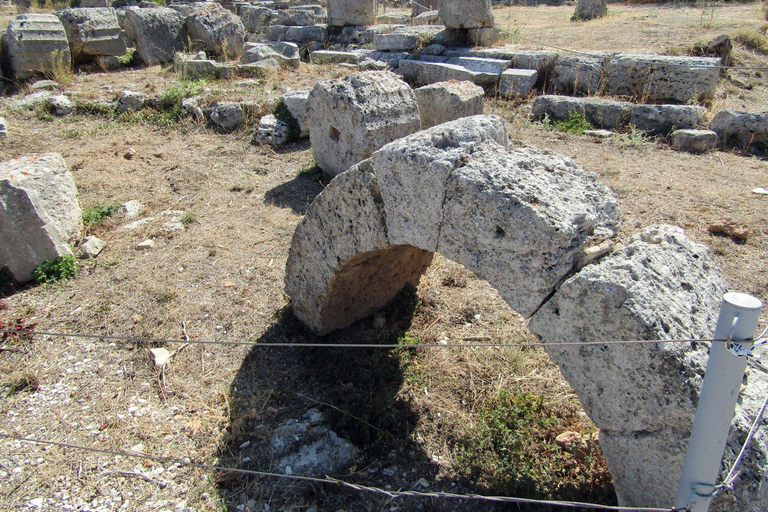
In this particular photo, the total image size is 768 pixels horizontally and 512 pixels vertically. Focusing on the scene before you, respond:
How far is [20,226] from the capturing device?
4.43 meters

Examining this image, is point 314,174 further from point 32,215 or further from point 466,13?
point 466,13

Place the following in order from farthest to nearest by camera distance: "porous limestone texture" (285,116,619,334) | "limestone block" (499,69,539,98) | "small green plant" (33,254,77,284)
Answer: "limestone block" (499,69,539,98), "small green plant" (33,254,77,284), "porous limestone texture" (285,116,619,334)

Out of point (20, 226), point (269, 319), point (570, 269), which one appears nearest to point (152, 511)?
point (269, 319)

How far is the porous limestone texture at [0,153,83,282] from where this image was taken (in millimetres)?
4387

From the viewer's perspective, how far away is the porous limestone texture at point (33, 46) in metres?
9.50

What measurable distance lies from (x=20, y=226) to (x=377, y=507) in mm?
3809

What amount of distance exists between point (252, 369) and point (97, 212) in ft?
10.2

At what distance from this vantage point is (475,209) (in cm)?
235

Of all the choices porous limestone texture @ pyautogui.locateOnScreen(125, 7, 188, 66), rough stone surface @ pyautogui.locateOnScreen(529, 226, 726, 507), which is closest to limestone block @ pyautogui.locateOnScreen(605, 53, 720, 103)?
rough stone surface @ pyautogui.locateOnScreen(529, 226, 726, 507)

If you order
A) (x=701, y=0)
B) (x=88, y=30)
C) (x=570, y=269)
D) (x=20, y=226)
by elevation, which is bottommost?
(x=20, y=226)

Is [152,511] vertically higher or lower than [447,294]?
lower

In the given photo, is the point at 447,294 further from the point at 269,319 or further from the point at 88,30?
the point at 88,30

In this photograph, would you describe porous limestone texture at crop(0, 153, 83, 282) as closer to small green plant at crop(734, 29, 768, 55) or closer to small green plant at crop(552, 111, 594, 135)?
small green plant at crop(552, 111, 594, 135)

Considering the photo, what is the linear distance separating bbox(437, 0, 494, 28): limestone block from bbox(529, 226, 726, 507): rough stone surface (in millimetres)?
9485
